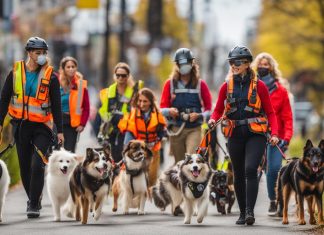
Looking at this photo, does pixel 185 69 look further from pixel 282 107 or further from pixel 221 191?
pixel 221 191

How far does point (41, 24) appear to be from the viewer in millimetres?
92062

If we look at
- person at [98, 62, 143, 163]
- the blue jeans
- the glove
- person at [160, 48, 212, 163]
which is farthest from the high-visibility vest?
the glove

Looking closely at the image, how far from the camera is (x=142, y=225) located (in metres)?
13.5

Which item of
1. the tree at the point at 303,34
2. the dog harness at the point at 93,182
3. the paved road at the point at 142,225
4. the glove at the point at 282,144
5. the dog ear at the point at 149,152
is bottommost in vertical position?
the paved road at the point at 142,225

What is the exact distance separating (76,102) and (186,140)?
1594 millimetres

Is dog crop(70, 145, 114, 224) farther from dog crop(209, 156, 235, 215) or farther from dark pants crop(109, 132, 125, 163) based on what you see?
dark pants crop(109, 132, 125, 163)

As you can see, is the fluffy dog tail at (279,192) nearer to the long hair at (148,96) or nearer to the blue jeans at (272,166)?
the blue jeans at (272,166)

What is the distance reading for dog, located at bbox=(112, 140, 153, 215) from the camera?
14891 millimetres

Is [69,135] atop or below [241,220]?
atop

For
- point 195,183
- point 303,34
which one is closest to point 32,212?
point 195,183

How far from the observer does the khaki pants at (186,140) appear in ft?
52.7

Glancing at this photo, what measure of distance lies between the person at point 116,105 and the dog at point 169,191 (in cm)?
184

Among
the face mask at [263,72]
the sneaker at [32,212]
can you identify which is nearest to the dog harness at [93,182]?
the sneaker at [32,212]

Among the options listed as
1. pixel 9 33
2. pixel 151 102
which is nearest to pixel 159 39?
pixel 9 33
